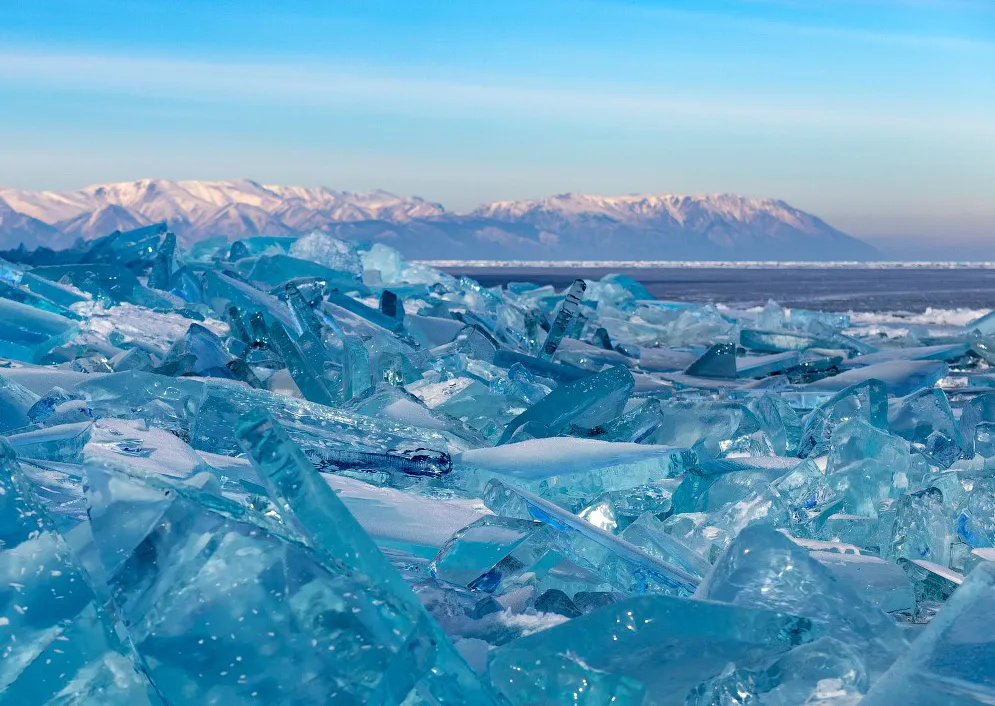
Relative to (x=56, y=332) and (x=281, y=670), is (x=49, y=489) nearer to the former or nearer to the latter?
(x=281, y=670)

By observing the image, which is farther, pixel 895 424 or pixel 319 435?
pixel 895 424

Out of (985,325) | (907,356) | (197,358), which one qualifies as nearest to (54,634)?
(197,358)

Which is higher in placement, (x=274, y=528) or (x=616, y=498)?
(x=274, y=528)

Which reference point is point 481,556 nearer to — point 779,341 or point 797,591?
point 797,591

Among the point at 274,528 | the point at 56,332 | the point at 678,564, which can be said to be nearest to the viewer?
the point at 274,528

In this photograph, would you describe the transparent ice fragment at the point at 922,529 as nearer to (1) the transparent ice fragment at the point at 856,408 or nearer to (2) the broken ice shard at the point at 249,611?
(1) the transparent ice fragment at the point at 856,408

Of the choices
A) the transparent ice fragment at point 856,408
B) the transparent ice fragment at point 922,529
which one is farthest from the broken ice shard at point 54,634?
the transparent ice fragment at point 856,408

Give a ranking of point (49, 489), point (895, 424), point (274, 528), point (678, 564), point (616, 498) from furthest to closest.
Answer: point (895, 424) < point (616, 498) < point (678, 564) < point (49, 489) < point (274, 528)

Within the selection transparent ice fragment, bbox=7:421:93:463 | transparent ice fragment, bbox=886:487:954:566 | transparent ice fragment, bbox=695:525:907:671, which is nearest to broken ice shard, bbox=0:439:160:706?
transparent ice fragment, bbox=695:525:907:671

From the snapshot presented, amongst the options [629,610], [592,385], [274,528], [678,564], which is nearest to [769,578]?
[629,610]
